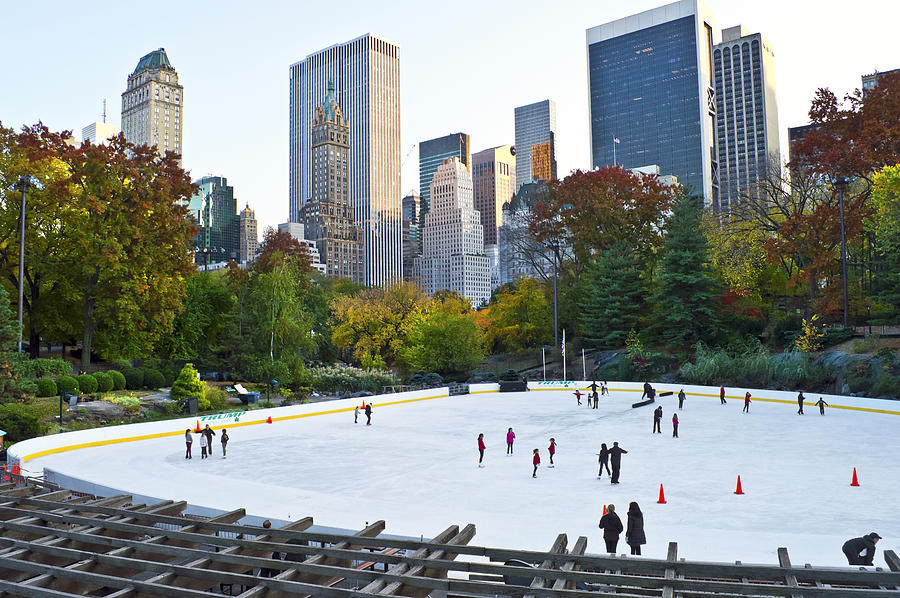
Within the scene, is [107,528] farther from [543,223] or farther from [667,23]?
[667,23]

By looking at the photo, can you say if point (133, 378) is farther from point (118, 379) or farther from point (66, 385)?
point (66, 385)

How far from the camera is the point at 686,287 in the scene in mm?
53031

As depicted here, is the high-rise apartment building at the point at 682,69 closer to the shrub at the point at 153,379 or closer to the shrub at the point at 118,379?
the shrub at the point at 153,379

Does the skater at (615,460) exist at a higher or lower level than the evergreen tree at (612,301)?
lower

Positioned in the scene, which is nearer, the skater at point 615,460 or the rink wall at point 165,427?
the skater at point 615,460

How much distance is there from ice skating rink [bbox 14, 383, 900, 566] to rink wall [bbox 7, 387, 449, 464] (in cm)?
51

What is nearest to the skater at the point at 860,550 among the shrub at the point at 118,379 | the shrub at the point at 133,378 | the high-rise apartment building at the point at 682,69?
the shrub at the point at 118,379

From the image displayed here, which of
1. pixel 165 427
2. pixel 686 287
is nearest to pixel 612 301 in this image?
pixel 686 287

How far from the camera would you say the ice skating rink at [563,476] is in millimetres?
13305

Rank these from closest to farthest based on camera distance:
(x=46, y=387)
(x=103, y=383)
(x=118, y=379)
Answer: (x=46, y=387) < (x=103, y=383) < (x=118, y=379)

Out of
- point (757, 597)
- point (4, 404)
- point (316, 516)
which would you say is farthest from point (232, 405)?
point (757, 597)

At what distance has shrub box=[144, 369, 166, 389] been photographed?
4250cm

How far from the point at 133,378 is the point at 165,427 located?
47.9ft

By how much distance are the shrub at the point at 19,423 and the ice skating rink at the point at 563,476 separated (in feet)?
10.6
